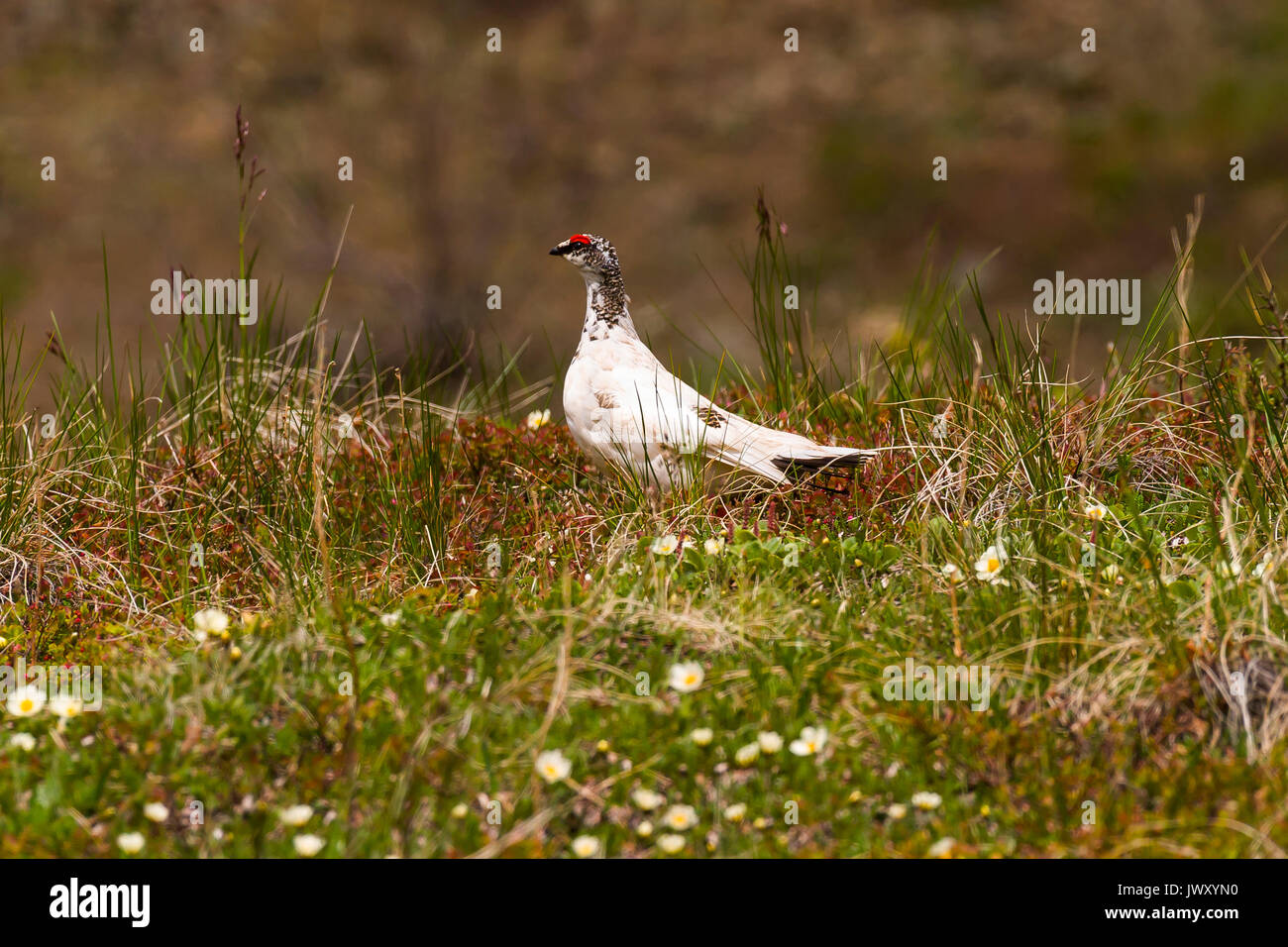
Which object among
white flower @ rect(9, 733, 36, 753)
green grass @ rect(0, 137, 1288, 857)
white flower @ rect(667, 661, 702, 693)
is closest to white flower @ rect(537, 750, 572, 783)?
green grass @ rect(0, 137, 1288, 857)

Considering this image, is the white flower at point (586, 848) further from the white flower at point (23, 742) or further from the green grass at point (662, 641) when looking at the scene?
the white flower at point (23, 742)

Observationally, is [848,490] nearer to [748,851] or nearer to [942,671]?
[942,671]

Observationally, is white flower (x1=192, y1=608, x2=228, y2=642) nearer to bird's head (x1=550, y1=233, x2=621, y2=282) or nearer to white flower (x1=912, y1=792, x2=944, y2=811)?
white flower (x1=912, y1=792, x2=944, y2=811)

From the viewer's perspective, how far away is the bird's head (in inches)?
220

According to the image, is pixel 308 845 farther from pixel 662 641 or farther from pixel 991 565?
pixel 991 565

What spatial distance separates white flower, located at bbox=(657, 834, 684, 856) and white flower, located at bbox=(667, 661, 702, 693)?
0.54 metres

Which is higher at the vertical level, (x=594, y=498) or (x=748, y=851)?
(x=594, y=498)

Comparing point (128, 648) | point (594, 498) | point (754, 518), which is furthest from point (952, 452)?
point (128, 648)

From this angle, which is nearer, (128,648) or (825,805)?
(825,805)

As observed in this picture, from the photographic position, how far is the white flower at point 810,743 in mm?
3084

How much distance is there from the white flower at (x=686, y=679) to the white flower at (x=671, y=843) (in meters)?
0.54

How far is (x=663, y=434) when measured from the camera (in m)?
4.98

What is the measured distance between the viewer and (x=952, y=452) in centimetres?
498

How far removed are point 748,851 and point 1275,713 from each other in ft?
4.68
